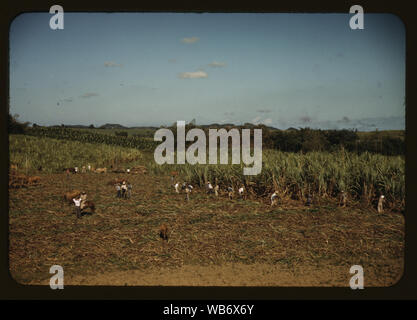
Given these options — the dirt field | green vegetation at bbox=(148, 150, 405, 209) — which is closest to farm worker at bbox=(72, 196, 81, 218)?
the dirt field

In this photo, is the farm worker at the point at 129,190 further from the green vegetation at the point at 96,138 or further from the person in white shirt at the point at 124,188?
the green vegetation at the point at 96,138

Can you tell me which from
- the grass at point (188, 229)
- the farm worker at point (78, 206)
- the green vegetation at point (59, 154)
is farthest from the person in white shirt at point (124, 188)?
the green vegetation at point (59, 154)

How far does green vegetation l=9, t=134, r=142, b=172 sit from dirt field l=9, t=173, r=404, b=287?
0.49 meters

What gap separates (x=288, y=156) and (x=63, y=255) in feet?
17.4

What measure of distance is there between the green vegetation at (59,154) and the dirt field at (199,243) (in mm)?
492

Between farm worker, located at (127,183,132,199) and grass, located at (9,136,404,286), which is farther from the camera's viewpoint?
farm worker, located at (127,183,132,199)

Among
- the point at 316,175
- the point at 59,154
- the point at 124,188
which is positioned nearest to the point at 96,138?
the point at 59,154

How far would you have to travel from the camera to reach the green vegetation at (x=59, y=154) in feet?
16.7

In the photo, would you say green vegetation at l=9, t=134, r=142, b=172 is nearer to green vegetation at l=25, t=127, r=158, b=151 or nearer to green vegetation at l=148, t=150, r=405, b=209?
green vegetation at l=25, t=127, r=158, b=151

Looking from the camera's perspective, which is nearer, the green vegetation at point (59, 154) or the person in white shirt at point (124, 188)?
the green vegetation at point (59, 154)

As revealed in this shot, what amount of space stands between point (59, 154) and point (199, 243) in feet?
14.8

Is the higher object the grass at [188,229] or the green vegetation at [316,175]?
the green vegetation at [316,175]

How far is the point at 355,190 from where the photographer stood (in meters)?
5.45

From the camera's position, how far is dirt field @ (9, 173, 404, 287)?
3.81 m
